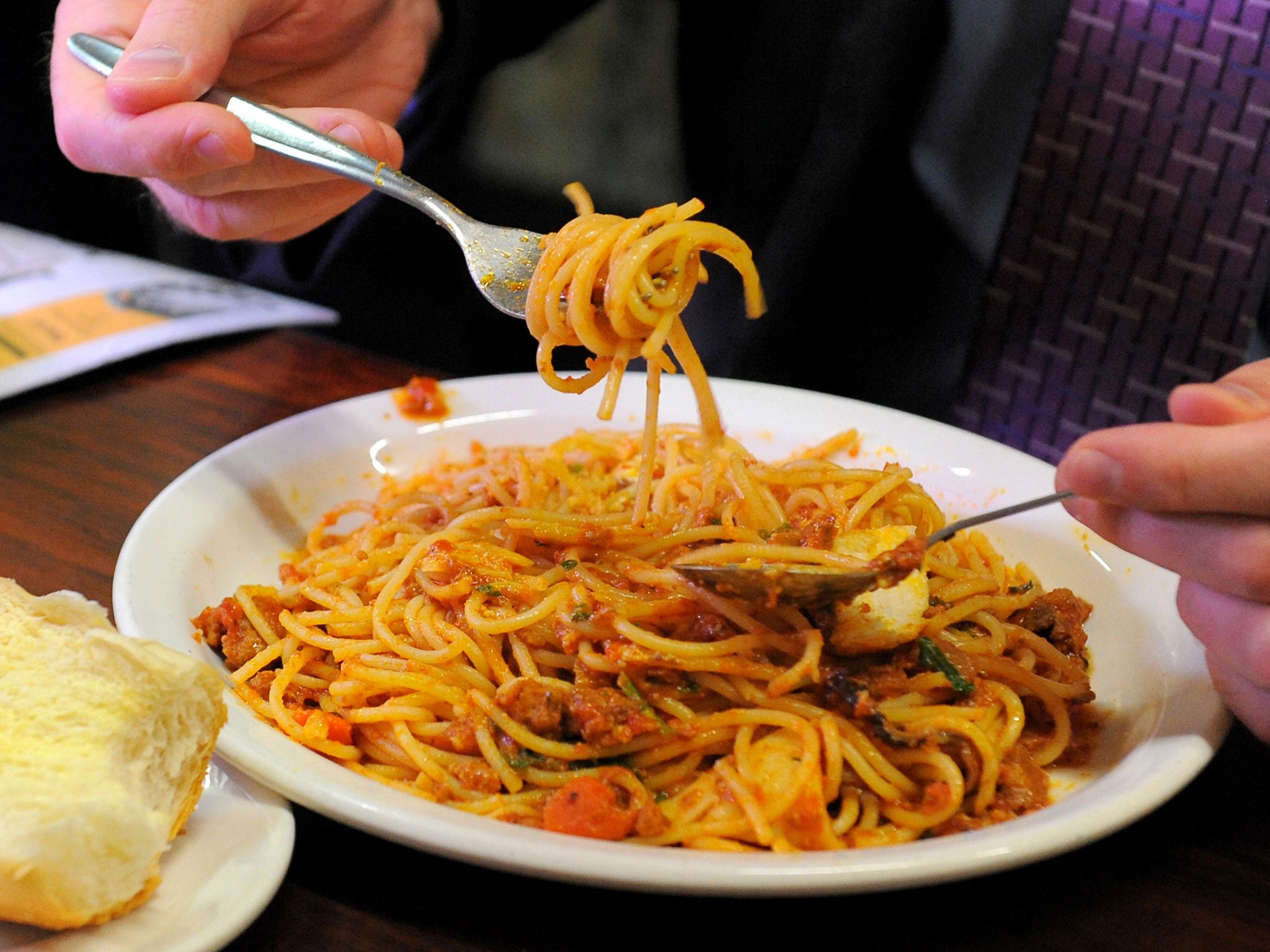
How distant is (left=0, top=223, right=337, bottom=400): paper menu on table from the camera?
3.76 metres

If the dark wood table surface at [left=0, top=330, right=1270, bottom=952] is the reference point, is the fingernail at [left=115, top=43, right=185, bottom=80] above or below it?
above

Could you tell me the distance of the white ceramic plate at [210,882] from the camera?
154 centimetres

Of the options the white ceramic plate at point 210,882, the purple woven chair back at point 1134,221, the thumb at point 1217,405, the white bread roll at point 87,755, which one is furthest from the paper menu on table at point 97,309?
the thumb at point 1217,405

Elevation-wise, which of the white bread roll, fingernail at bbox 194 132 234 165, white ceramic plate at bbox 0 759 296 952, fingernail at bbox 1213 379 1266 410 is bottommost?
white ceramic plate at bbox 0 759 296 952

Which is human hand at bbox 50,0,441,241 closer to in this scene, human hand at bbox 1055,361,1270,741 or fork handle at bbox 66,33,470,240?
fork handle at bbox 66,33,470,240

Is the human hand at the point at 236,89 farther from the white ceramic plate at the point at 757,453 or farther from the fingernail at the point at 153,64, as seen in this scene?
the white ceramic plate at the point at 757,453

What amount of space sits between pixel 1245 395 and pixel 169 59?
2387 mm

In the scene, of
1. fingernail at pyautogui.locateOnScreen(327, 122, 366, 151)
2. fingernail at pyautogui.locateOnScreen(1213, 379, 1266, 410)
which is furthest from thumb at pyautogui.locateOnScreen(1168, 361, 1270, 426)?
fingernail at pyautogui.locateOnScreen(327, 122, 366, 151)

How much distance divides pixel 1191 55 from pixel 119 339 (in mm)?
4046

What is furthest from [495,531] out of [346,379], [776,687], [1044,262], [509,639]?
[1044,262]

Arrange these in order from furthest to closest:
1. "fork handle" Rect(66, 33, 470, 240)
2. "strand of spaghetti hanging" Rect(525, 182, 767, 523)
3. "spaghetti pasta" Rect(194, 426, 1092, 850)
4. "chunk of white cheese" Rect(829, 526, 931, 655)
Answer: "fork handle" Rect(66, 33, 470, 240), "strand of spaghetti hanging" Rect(525, 182, 767, 523), "chunk of white cheese" Rect(829, 526, 931, 655), "spaghetti pasta" Rect(194, 426, 1092, 850)

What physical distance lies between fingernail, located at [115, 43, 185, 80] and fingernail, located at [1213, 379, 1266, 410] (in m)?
2.31

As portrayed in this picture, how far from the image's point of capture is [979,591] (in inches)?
101

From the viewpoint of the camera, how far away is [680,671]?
7.55 feet
